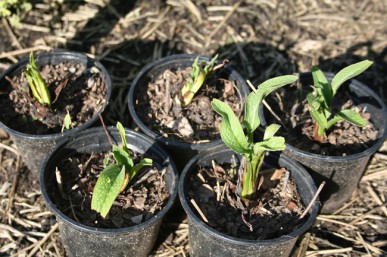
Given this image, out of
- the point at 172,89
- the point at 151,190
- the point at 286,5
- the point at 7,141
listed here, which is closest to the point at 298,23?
the point at 286,5

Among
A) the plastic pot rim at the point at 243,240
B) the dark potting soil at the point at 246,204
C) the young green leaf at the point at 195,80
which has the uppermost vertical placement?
the young green leaf at the point at 195,80

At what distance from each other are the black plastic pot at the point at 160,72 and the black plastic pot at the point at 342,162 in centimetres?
32

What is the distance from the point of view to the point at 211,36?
3406 mm

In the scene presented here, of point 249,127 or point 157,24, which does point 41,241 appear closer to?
point 249,127

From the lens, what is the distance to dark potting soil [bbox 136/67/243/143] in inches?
102

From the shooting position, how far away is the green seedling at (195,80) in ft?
8.41

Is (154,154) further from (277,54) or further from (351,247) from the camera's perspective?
(277,54)

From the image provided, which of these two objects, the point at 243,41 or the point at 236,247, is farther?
the point at 243,41

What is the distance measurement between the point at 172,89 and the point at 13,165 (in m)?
0.93

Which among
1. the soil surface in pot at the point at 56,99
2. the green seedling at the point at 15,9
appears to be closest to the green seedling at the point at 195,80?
the soil surface in pot at the point at 56,99

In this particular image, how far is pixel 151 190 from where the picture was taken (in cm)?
238

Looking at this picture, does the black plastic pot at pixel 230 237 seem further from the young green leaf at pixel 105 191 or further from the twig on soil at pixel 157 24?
the twig on soil at pixel 157 24

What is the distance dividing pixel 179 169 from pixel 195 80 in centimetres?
44

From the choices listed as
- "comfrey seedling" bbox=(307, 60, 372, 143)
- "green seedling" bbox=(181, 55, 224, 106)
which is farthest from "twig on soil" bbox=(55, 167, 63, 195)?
"comfrey seedling" bbox=(307, 60, 372, 143)
